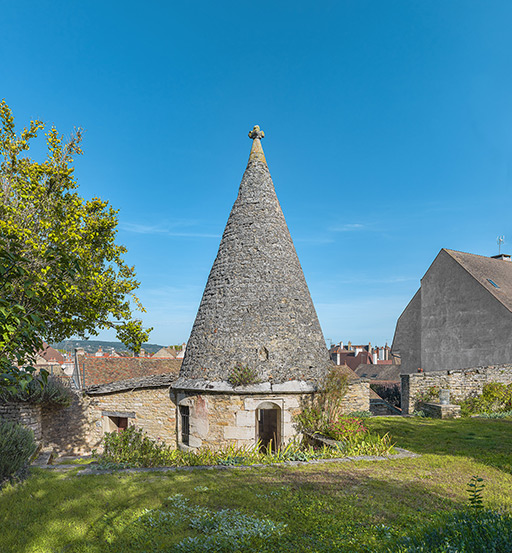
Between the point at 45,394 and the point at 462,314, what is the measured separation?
18.4 metres

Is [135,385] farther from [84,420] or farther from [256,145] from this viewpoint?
[256,145]

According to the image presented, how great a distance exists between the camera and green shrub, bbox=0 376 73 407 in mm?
10906

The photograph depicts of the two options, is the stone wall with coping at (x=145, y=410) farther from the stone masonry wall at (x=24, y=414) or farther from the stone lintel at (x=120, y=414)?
the stone masonry wall at (x=24, y=414)

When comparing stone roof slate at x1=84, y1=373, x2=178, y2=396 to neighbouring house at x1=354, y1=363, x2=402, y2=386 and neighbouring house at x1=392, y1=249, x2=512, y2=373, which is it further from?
neighbouring house at x1=354, y1=363, x2=402, y2=386

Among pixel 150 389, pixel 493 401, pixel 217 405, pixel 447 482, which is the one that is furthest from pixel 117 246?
pixel 493 401

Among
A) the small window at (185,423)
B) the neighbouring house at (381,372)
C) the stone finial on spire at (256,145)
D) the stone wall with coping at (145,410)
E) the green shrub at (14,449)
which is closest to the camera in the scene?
the green shrub at (14,449)

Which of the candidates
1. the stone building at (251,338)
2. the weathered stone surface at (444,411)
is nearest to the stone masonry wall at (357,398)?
the weathered stone surface at (444,411)

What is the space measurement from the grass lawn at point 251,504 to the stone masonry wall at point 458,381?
27.8ft

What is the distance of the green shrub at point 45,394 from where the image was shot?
10906mm

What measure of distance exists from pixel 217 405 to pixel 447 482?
212 inches

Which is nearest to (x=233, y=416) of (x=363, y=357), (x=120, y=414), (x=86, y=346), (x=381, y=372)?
(x=120, y=414)

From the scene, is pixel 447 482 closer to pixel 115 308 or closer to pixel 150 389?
pixel 150 389

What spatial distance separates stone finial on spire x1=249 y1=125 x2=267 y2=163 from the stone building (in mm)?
69

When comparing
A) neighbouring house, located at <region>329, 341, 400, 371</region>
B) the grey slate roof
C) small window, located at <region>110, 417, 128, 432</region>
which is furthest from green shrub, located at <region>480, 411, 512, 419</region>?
neighbouring house, located at <region>329, 341, 400, 371</region>
